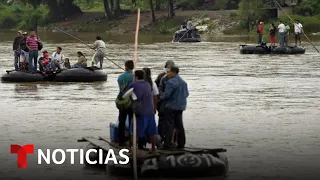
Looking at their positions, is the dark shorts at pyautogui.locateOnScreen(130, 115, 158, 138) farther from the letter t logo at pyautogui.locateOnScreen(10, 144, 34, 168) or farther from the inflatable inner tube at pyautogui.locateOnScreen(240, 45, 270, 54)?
the inflatable inner tube at pyautogui.locateOnScreen(240, 45, 270, 54)

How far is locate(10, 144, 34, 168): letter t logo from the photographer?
630 inches

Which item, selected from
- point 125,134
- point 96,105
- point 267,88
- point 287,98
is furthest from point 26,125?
point 267,88

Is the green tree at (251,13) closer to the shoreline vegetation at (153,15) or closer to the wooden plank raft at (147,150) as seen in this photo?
the shoreline vegetation at (153,15)

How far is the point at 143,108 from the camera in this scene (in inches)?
599

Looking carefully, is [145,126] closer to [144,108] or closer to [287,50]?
[144,108]

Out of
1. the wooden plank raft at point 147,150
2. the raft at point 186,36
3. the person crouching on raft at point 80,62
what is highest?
the person crouching on raft at point 80,62

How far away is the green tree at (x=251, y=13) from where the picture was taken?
278 feet

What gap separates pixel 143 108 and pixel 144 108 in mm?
18

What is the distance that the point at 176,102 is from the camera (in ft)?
52.0

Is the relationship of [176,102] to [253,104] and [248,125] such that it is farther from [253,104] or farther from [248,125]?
[253,104]

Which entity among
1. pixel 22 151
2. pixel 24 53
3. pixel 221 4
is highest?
pixel 221 4

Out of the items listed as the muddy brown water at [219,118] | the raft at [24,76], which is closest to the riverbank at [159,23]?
the muddy brown water at [219,118]

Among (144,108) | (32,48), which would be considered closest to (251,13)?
(32,48)

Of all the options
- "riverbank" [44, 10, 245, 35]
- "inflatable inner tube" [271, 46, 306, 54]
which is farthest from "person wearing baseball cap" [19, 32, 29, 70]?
"riverbank" [44, 10, 245, 35]
